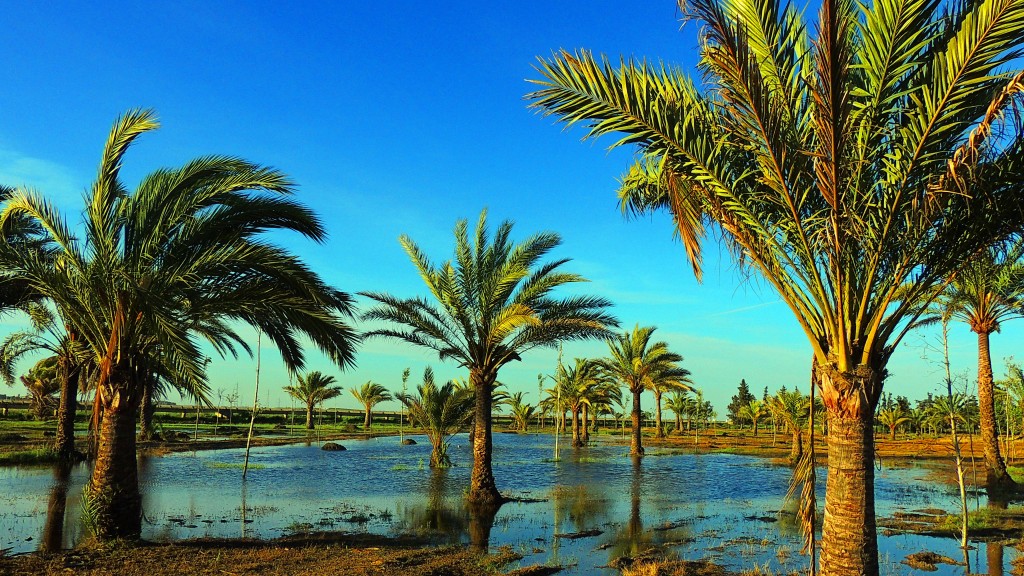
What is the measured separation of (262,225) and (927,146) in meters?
10.5

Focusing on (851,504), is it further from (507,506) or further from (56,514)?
(56,514)

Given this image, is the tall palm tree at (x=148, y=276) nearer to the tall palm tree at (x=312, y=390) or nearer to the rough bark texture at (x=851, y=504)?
the rough bark texture at (x=851, y=504)

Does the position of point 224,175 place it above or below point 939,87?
above

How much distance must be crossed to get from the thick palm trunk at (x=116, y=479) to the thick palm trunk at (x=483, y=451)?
921 centimetres

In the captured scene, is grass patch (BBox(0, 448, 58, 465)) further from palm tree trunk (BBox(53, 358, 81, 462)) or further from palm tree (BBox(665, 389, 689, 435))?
palm tree (BBox(665, 389, 689, 435))

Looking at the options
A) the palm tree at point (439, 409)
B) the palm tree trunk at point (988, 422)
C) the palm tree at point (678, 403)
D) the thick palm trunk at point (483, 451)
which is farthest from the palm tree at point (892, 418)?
the thick palm trunk at point (483, 451)

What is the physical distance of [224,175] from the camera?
39.6 feet

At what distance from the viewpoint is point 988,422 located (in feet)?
73.5

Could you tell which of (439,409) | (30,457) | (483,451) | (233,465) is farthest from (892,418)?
(30,457)

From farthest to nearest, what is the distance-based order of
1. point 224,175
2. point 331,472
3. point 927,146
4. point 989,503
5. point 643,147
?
point 331,472, point 989,503, point 224,175, point 643,147, point 927,146

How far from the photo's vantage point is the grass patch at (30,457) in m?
24.9

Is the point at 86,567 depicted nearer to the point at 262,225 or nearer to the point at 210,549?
the point at 210,549

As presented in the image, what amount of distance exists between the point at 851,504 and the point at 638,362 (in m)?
33.1

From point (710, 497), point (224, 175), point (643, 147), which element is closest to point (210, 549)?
point (224, 175)
